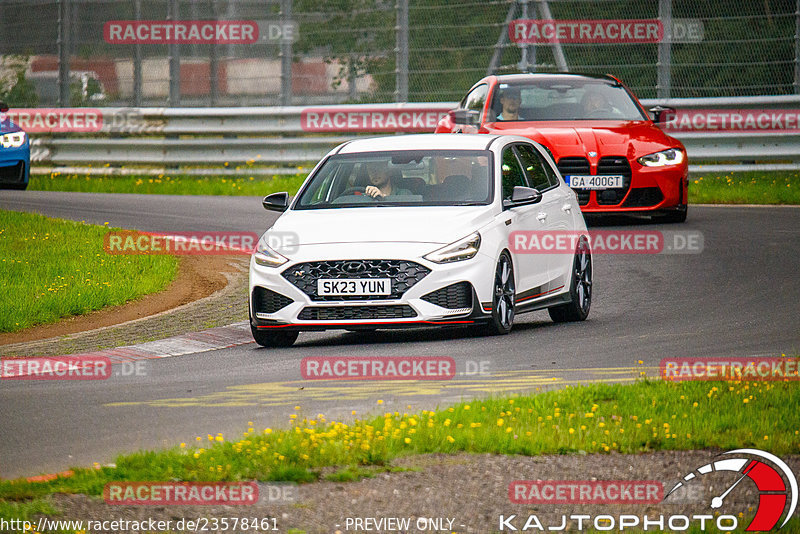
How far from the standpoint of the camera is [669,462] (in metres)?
6.79

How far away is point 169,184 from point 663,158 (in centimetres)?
1013

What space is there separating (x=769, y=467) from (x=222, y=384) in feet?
12.6

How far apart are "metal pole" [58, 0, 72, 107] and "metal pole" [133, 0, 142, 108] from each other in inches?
53.3

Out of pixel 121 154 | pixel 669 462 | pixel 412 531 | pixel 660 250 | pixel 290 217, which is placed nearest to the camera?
pixel 412 531

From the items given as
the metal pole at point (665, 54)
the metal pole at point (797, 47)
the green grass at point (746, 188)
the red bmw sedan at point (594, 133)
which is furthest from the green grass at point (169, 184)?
the metal pole at point (797, 47)

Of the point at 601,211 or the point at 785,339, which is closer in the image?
the point at 785,339

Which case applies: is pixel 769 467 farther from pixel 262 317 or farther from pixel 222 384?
pixel 262 317

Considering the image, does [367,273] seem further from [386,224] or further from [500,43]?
[500,43]

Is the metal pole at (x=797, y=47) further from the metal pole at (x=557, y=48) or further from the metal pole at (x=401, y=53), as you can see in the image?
the metal pole at (x=401, y=53)

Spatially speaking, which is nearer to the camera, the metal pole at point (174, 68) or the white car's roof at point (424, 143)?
the white car's roof at point (424, 143)

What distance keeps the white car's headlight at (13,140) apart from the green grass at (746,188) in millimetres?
9660

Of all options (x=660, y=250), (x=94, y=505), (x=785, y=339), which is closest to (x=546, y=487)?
(x=94, y=505)

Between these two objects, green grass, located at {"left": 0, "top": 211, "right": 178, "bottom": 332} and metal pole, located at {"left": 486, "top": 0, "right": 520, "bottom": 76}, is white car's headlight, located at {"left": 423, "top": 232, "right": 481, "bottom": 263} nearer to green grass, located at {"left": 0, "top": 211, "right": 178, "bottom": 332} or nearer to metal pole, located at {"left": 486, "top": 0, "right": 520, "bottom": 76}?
green grass, located at {"left": 0, "top": 211, "right": 178, "bottom": 332}

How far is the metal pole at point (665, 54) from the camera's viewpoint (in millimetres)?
22031
